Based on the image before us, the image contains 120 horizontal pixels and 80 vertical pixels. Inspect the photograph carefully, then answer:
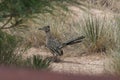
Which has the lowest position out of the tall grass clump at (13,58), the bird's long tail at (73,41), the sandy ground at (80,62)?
the sandy ground at (80,62)

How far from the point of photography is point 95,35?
1105 centimetres

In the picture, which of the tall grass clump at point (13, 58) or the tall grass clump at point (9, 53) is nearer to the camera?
the tall grass clump at point (13, 58)

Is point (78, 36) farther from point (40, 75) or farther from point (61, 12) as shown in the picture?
point (40, 75)

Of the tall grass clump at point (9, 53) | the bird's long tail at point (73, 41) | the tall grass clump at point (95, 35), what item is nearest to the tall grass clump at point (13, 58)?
the tall grass clump at point (9, 53)

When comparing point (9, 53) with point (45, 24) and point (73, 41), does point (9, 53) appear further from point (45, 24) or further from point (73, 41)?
point (45, 24)

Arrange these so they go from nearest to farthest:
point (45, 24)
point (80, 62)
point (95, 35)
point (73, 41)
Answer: point (80, 62) → point (73, 41) → point (95, 35) → point (45, 24)

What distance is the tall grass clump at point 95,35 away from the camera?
1095cm

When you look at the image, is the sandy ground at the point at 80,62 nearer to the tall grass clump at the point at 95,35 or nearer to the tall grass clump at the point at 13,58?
the tall grass clump at the point at 95,35

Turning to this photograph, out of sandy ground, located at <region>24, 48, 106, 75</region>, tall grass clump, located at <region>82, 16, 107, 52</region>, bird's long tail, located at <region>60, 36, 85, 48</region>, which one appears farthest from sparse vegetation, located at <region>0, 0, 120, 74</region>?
sandy ground, located at <region>24, 48, 106, 75</region>

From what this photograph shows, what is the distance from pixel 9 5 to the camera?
16.3ft

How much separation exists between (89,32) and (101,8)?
5.29 m

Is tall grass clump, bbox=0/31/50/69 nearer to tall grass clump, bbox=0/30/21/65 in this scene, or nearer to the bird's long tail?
tall grass clump, bbox=0/30/21/65

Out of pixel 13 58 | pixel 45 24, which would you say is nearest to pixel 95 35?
pixel 45 24

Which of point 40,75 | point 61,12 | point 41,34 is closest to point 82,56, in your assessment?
point 41,34
